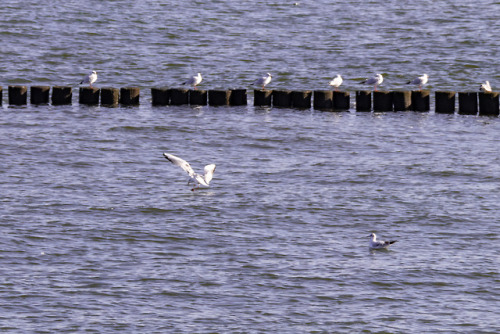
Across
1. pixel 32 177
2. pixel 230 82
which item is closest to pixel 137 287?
pixel 32 177

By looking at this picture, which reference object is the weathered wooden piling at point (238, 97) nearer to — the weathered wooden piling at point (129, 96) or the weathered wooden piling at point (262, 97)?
the weathered wooden piling at point (262, 97)

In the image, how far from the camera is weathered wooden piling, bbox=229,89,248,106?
32.7 m

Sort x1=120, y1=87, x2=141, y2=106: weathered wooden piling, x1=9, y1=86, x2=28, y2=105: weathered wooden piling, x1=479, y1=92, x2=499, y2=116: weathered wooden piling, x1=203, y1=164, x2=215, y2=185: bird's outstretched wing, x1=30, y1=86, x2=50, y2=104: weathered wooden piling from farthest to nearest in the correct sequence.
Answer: x1=120, y1=87, x2=141, y2=106: weathered wooden piling
x1=30, y1=86, x2=50, y2=104: weathered wooden piling
x1=9, y1=86, x2=28, y2=105: weathered wooden piling
x1=479, y1=92, x2=499, y2=116: weathered wooden piling
x1=203, y1=164, x2=215, y2=185: bird's outstretched wing

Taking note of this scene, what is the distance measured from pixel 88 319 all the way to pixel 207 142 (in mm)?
13472

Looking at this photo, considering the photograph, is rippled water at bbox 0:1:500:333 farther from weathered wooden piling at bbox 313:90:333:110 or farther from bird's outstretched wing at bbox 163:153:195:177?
weathered wooden piling at bbox 313:90:333:110

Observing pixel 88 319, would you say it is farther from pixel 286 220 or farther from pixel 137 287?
pixel 286 220

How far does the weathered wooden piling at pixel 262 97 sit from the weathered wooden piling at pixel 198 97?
1641 millimetres

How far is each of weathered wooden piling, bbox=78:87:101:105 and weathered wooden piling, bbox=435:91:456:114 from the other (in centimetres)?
1101

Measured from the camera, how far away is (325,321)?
550 inches

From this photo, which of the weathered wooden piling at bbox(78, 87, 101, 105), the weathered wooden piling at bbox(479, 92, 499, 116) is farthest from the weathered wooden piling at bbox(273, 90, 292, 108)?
the weathered wooden piling at bbox(479, 92, 499, 116)

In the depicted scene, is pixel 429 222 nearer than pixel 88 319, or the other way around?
Result: pixel 88 319

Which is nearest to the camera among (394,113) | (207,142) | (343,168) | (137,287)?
(137,287)

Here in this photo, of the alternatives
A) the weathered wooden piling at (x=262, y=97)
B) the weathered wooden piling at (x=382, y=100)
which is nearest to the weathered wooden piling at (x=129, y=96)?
the weathered wooden piling at (x=262, y=97)

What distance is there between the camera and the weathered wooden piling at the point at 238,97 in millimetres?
32688
